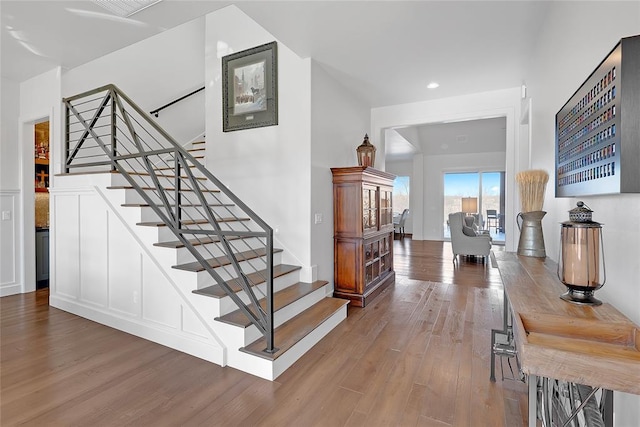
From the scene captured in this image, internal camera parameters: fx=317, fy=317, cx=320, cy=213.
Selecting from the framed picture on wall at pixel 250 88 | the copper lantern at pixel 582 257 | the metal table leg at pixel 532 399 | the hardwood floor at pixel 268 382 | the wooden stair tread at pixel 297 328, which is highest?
the framed picture on wall at pixel 250 88

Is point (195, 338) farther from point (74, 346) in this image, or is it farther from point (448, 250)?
point (448, 250)

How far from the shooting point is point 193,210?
12.6 feet

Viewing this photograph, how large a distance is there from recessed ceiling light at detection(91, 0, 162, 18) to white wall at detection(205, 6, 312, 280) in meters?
1.48

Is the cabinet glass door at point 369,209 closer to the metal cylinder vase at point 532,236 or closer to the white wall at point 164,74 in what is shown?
the metal cylinder vase at point 532,236

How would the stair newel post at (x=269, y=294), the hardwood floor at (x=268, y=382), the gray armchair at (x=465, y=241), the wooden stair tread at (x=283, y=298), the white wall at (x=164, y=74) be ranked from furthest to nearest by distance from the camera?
the gray armchair at (x=465, y=241)
the white wall at (x=164, y=74)
the wooden stair tread at (x=283, y=298)
the stair newel post at (x=269, y=294)
the hardwood floor at (x=268, y=382)

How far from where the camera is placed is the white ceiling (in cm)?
260

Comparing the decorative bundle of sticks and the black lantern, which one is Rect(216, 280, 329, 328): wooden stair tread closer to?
the black lantern

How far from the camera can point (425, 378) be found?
2303 mm

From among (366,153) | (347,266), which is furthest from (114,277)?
(366,153)

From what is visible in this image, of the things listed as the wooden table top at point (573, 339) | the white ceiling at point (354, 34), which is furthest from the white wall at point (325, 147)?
the wooden table top at point (573, 339)

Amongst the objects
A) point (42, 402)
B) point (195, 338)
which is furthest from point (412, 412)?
point (42, 402)

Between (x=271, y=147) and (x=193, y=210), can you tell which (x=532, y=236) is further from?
(x=193, y=210)

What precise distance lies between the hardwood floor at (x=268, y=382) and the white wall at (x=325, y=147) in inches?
36.5

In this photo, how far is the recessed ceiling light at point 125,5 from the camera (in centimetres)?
258
